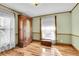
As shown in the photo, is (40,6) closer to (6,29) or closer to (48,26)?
(6,29)

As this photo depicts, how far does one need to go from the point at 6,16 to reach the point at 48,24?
274 cm

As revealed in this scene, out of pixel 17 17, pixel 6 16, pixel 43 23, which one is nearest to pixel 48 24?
pixel 43 23

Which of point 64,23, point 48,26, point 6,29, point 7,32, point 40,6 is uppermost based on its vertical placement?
point 40,6

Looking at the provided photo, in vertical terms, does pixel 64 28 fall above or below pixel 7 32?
above

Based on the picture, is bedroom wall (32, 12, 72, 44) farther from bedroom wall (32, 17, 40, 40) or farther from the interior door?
the interior door

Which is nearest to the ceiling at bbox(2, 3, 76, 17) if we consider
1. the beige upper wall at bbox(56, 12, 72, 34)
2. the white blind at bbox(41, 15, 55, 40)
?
the beige upper wall at bbox(56, 12, 72, 34)

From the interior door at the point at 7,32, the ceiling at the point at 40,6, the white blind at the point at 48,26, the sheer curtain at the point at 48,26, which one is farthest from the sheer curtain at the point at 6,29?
the white blind at the point at 48,26

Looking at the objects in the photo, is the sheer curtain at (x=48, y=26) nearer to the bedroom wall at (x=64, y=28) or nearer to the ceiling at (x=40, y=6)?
the bedroom wall at (x=64, y=28)

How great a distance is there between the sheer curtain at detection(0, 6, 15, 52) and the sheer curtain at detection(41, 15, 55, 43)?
2059 mm

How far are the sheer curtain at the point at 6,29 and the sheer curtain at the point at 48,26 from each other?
2.06 m

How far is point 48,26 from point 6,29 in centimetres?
271

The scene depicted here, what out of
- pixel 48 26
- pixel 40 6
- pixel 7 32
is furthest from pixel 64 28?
pixel 7 32

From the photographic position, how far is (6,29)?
3686 mm

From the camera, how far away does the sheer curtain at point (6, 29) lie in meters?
3.43
